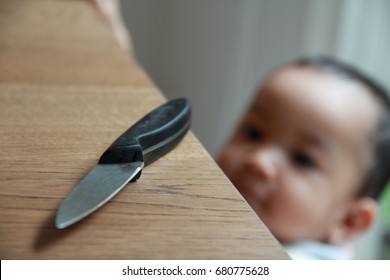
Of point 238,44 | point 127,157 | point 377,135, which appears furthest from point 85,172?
point 238,44

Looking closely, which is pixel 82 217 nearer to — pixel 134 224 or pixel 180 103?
pixel 134 224

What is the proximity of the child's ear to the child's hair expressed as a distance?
0.02 meters

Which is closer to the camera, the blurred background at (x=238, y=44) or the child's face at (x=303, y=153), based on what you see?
the child's face at (x=303, y=153)

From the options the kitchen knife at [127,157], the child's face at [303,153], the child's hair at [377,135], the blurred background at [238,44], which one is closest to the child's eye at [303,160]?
the child's face at [303,153]

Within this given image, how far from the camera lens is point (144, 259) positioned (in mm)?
220

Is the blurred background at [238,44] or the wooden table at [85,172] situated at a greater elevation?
the wooden table at [85,172]

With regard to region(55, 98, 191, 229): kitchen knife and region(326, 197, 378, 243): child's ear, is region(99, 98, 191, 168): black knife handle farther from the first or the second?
region(326, 197, 378, 243): child's ear

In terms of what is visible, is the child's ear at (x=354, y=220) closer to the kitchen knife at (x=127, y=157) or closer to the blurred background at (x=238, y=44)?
Answer: the blurred background at (x=238, y=44)

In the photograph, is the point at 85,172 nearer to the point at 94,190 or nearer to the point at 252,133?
the point at 94,190

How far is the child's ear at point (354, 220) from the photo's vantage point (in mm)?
1009

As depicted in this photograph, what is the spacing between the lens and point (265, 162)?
2.88ft

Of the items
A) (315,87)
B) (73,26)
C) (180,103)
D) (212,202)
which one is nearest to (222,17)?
(315,87)

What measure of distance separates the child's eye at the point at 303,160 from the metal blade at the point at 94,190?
666 millimetres

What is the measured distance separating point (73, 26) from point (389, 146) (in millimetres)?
651
